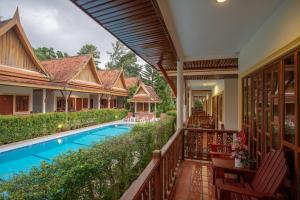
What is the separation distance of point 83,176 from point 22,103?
12.7m

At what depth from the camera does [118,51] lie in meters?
45.0

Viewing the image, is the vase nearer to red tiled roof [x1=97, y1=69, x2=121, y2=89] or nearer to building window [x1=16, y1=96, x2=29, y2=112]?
building window [x1=16, y1=96, x2=29, y2=112]

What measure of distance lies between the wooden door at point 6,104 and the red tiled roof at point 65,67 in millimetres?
3816

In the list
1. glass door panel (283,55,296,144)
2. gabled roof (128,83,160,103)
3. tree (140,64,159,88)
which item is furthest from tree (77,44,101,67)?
glass door panel (283,55,296,144)

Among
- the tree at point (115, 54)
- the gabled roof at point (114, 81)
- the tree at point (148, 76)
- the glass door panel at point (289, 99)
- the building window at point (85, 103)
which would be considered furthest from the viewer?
the tree at point (115, 54)

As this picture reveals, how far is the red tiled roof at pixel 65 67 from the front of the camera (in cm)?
1523

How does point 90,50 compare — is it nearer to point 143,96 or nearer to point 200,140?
point 143,96

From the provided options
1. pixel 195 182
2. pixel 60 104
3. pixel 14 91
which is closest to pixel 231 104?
pixel 195 182

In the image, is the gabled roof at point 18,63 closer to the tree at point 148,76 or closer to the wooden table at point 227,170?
the wooden table at point 227,170

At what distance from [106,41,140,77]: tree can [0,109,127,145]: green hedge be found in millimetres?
26235

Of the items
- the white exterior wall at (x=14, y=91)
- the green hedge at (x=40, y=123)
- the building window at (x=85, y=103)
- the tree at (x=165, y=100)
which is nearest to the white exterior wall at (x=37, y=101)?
the white exterior wall at (x=14, y=91)

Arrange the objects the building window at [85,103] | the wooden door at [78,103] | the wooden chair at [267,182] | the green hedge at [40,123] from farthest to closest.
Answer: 1. the building window at [85,103]
2. the wooden door at [78,103]
3. the green hedge at [40,123]
4. the wooden chair at [267,182]

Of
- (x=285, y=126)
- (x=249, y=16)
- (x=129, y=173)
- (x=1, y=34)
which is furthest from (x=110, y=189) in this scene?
(x=1, y=34)

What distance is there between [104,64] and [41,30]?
14413 millimetres
